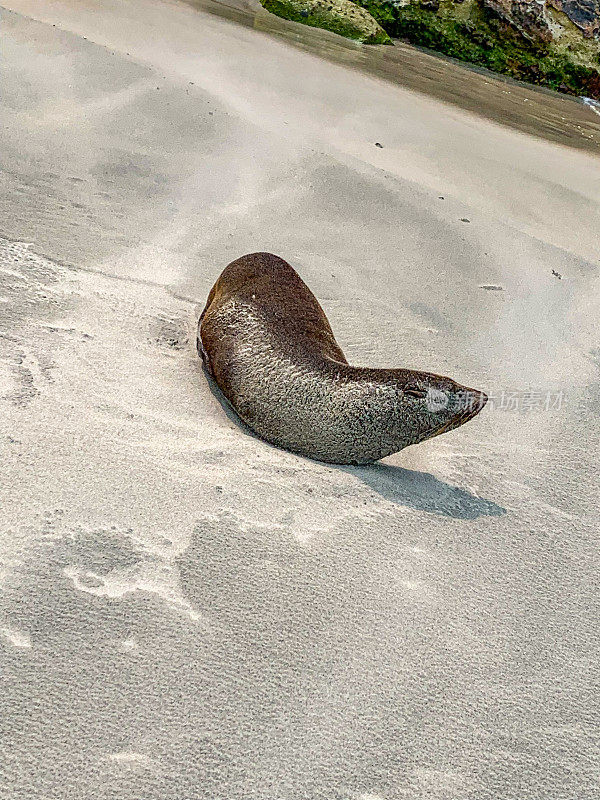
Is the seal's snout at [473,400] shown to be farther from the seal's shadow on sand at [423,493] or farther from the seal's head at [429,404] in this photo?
the seal's shadow on sand at [423,493]

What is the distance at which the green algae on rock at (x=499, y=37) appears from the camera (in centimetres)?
1054

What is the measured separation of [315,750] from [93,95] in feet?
17.8

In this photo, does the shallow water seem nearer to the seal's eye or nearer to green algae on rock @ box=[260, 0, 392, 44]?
green algae on rock @ box=[260, 0, 392, 44]

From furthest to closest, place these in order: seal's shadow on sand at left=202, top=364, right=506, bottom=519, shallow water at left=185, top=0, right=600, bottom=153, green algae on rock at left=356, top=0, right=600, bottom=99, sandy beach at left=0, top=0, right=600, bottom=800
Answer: green algae on rock at left=356, top=0, right=600, bottom=99 → shallow water at left=185, top=0, right=600, bottom=153 → seal's shadow on sand at left=202, top=364, right=506, bottom=519 → sandy beach at left=0, top=0, right=600, bottom=800

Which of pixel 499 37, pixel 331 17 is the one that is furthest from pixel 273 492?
pixel 499 37

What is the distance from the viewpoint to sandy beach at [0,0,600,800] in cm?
207

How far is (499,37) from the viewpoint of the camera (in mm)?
10594

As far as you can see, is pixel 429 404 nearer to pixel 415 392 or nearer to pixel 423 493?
pixel 415 392

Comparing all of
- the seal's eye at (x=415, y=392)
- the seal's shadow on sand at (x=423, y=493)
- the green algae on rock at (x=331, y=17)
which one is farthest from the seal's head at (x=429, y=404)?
the green algae on rock at (x=331, y=17)

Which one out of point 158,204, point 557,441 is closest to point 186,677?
point 557,441

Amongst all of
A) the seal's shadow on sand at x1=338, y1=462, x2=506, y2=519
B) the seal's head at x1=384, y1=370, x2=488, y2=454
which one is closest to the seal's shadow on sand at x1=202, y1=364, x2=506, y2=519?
the seal's shadow on sand at x1=338, y1=462, x2=506, y2=519

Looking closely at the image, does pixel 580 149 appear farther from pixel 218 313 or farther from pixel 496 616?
pixel 496 616

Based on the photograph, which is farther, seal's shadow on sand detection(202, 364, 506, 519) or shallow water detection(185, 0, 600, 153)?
shallow water detection(185, 0, 600, 153)

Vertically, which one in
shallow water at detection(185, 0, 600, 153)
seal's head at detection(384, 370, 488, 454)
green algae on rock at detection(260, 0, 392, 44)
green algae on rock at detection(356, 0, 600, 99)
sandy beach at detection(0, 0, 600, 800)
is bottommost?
sandy beach at detection(0, 0, 600, 800)
